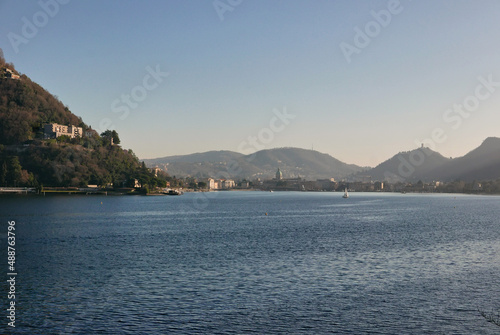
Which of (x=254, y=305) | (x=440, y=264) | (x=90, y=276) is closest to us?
(x=254, y=305)

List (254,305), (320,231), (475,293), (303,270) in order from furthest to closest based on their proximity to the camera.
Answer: (320,231) < (303,270) < (475,293) < (254,305)

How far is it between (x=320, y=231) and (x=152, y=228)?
2953cm

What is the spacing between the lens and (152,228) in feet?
262

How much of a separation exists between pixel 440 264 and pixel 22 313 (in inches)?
1423

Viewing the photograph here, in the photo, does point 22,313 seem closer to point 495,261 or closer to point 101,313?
point 101,313

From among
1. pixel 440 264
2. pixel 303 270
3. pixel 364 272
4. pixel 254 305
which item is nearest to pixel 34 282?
pixel 254 305

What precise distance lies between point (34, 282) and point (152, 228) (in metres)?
45.0

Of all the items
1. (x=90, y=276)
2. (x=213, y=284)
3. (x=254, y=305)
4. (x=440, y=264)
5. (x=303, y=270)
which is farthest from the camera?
(x=440, y=264)

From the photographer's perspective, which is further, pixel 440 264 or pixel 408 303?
pixel 440 264

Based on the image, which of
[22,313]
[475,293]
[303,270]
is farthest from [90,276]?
[475,293]

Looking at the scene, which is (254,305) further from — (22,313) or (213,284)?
(22,313)

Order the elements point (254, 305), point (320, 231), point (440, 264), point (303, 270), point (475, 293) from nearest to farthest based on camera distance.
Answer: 1. point (254, 305)
2. point (475, 293)
3. point (303, 270)
4. point (440, 264)
5. point (320, 231)

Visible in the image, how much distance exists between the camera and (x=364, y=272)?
3938cm

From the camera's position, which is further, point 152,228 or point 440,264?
point 152,228
